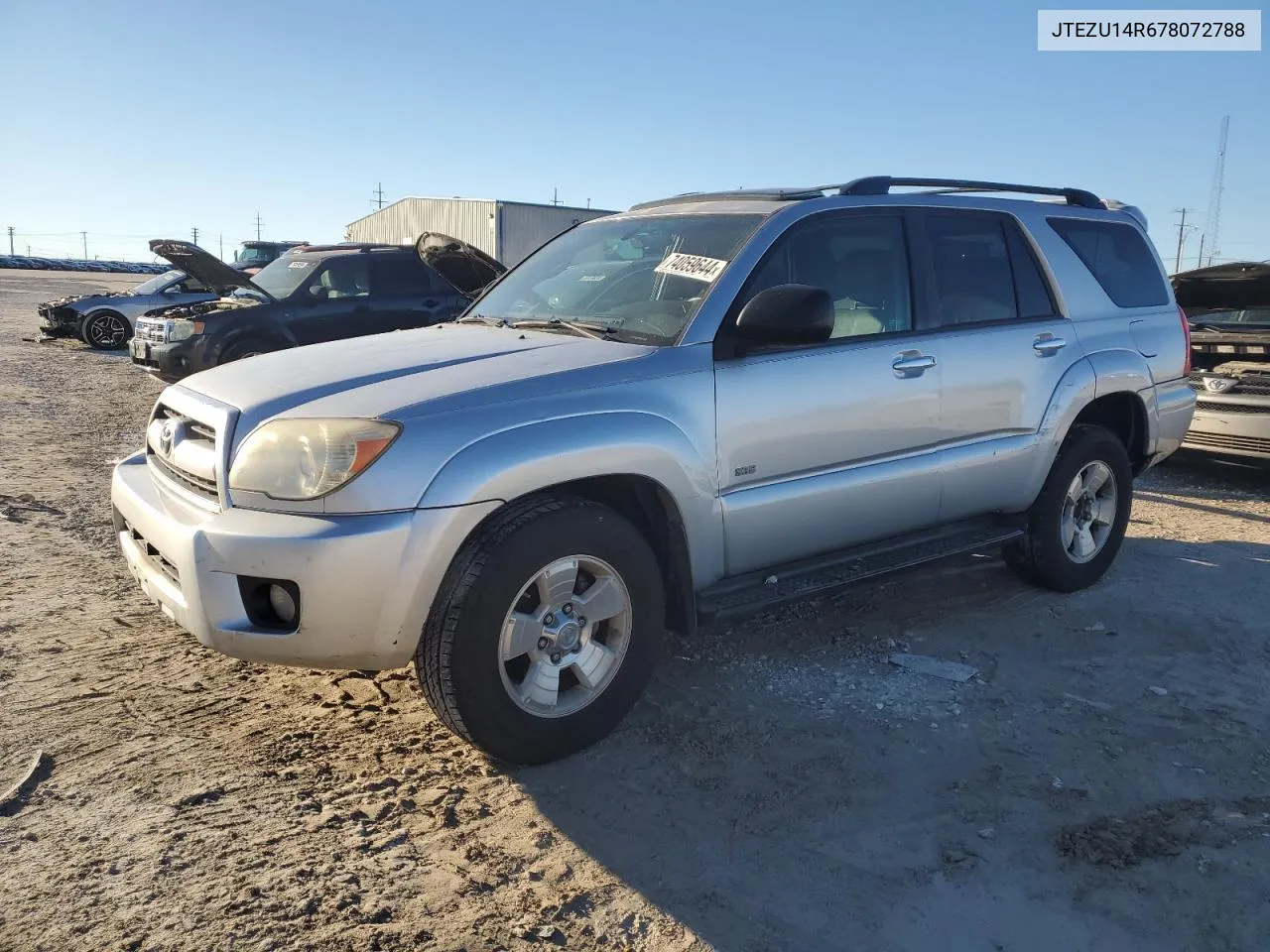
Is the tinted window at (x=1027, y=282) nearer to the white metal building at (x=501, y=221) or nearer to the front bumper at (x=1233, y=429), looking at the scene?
the front bumper at (x=1233, y=429)

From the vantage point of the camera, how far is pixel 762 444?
359 cm

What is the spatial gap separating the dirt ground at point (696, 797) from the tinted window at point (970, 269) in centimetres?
146

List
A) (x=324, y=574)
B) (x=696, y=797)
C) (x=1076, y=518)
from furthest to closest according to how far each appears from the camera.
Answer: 1. (x=1076, y=518)
2. (x=696, y=797)
3. (x=324, y=574)

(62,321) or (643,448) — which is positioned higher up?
(62,321)

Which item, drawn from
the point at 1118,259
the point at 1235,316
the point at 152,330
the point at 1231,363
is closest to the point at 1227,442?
the point at 1231,363

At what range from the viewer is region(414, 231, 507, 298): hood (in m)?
6.35

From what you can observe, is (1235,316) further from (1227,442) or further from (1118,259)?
(1118,259)

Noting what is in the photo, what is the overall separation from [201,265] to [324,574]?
26.9 ft

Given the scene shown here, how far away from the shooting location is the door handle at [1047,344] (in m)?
4.62

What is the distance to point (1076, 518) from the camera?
16.7 ft

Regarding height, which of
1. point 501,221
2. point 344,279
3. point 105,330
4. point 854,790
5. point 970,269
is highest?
point 501,221

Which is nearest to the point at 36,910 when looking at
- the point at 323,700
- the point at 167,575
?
the point at 167,575

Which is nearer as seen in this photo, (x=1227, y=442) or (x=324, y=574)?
Answer: (x=324, y=574)

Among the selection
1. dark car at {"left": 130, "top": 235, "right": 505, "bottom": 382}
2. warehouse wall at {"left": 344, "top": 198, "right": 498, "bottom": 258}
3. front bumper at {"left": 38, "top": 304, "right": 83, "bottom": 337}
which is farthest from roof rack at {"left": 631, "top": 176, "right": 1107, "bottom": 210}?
warehouse wall at {"left": 344, "top": 198, "right": 498, "bottom": 258}
